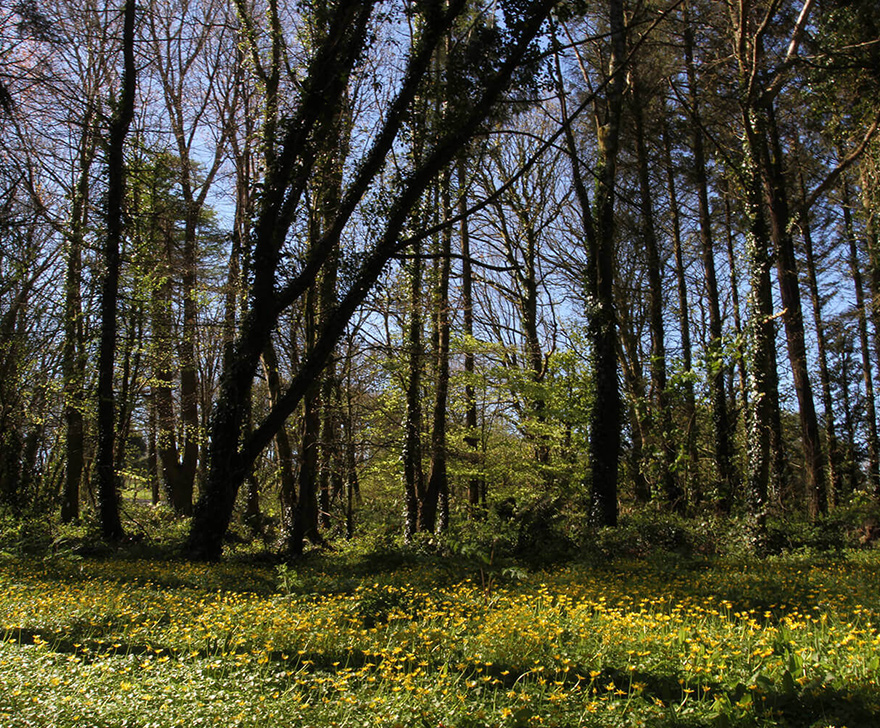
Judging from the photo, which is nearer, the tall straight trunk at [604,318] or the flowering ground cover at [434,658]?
the flowering ground cover at [434,658]

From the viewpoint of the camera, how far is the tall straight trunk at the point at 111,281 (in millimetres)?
12906

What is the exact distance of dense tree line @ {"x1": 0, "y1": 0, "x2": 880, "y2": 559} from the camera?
33.6 ft

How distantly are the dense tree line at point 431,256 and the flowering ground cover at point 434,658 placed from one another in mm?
4879

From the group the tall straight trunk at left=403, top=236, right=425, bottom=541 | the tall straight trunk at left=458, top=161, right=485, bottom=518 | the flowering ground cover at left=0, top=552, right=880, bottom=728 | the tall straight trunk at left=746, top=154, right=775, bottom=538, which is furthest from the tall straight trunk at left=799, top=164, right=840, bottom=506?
the flowering ground cover at left=0, top=552, right=880, bottom=728

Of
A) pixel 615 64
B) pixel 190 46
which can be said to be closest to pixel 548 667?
pixel 615 64

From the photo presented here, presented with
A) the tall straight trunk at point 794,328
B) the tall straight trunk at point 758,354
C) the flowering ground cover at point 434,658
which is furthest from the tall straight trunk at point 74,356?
the tall straight trunk at point 794,328

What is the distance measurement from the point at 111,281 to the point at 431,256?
310 inches

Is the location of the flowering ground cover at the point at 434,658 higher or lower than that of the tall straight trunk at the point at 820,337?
lower

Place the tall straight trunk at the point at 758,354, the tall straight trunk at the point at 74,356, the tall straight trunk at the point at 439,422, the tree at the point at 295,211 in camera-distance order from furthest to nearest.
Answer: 1. the tall straight trunk at the point at 439,422
2. the tall straight trunk at the point at 74,356
3. the tall straight trunk at the point at 758,354
4. the tree at the point at 295,211

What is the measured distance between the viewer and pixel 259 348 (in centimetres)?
Answer: 1038

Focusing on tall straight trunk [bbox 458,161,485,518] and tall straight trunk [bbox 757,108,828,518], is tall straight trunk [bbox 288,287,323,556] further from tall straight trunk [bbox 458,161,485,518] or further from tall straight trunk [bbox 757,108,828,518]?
tall straight trunk [bbox 757,108,828,518]

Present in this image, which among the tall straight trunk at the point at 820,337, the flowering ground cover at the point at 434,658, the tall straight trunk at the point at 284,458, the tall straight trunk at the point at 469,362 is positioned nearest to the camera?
the flowering ground cover at the point at 434,658

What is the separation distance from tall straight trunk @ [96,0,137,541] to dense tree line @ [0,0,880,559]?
0.06 m

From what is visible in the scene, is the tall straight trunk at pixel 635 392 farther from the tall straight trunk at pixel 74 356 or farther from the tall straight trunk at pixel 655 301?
the tall straight trunk at pixel 74 356
